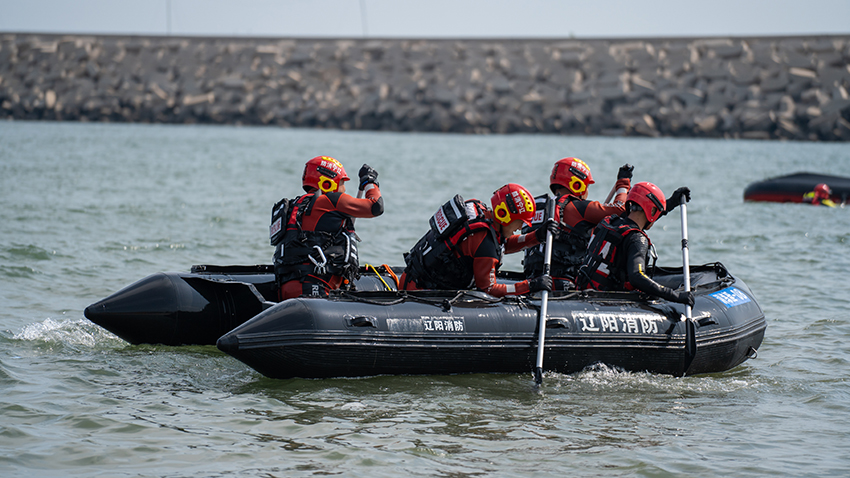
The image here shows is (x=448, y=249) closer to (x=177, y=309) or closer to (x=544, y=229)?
(x=544, y=229)

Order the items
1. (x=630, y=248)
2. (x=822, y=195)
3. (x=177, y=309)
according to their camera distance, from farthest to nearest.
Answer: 1. (x=822, y=195)
2. (x=177, y=309)
3. (x=630, y=248)

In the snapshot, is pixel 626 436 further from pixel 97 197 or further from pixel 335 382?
pixel 97 197

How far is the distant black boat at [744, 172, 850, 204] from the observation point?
2022 centimetres

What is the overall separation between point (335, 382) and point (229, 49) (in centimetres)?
5477

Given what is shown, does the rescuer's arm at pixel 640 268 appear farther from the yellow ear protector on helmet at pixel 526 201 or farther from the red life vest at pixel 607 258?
the yellow ear protector on helmet at pixel 526 201

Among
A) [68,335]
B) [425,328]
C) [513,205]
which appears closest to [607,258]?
[513,205]

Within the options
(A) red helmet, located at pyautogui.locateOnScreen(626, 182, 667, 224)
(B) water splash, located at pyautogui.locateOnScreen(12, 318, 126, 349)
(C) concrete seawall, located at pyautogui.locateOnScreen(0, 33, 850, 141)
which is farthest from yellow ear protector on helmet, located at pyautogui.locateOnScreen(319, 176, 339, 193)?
(C) concrete seawall, located at pyautogui.locateOnScreen(0, 33, 850, 141)

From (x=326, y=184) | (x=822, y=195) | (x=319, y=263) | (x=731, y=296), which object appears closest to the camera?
(x=319, y=263)

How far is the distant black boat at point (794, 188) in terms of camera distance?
20219 millimetres

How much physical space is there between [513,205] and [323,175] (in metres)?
1.62

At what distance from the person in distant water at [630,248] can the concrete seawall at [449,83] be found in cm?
4189

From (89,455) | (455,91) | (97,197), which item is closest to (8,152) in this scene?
(97,197)

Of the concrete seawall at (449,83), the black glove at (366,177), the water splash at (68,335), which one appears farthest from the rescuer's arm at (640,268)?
the concrete seawall at (449,83)

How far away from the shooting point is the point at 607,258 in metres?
7.44
